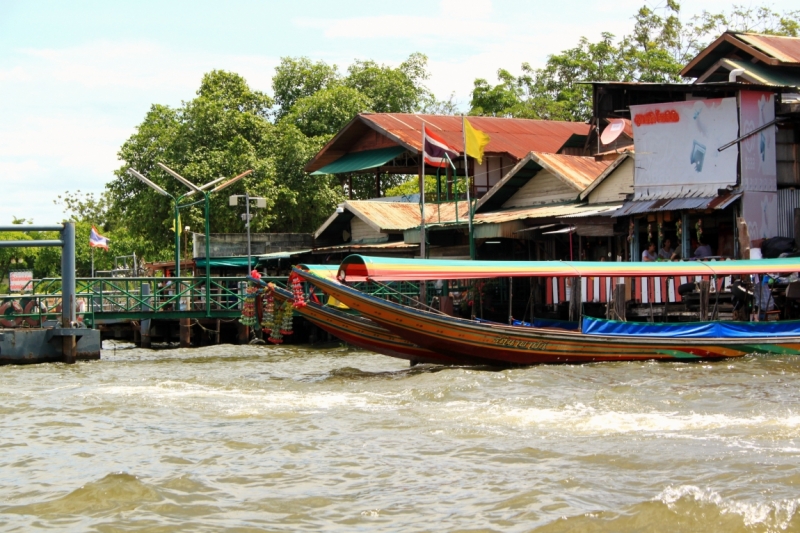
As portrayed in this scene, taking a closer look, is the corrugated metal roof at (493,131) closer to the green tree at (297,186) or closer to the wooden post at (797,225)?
the green tree at (297,186)

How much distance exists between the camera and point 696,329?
53.5 feet

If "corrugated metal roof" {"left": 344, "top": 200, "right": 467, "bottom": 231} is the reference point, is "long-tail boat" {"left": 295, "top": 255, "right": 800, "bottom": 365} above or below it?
below

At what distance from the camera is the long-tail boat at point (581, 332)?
15.8 metres

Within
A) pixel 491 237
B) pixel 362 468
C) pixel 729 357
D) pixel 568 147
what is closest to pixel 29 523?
pixel 362 468

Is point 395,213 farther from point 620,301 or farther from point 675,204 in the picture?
point 620,301

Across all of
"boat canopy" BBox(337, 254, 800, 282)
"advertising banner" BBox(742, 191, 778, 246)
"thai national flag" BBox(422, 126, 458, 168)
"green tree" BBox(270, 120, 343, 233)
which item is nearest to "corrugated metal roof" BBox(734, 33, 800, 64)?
"advertising banner" BBox(742, 191, 778, 246)

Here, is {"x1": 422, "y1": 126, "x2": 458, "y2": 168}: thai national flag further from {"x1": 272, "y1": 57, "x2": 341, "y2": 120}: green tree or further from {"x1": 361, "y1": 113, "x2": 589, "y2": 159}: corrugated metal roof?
{"x1": 272, "y1": 57, "x2": 341, "y2": 120}: green tree

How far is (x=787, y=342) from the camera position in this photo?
53.2 feet

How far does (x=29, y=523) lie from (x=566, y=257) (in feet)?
58.7

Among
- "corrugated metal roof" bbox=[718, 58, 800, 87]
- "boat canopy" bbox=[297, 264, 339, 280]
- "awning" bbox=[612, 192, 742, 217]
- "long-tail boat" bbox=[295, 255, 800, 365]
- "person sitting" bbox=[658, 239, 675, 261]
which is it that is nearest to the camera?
"long-tail boat" bbox=[295, 255, 800, 365]

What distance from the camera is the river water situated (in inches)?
283

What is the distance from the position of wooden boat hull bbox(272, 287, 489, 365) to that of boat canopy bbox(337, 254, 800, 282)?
1738 mm

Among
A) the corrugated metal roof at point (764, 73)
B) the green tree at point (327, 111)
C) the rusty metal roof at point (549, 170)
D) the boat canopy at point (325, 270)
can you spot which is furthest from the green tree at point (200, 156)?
the corrugated metal roof at point (764, 73)

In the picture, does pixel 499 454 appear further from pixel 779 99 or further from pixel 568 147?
pixel 568 147
